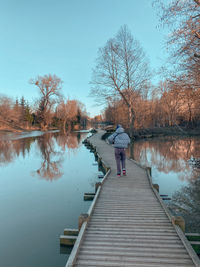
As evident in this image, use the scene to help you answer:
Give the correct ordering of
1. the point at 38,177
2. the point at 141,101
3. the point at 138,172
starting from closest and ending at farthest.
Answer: the point at 138,172 < the point at 38,177 < the point at 141,101

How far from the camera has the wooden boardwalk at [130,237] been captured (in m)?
2.83

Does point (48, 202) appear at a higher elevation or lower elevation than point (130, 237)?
lower

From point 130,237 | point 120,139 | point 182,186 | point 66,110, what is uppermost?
point 66,110

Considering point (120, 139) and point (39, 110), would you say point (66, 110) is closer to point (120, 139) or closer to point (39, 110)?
point (39, 110)

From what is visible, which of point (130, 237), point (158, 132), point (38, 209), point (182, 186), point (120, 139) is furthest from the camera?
point (158, 132)

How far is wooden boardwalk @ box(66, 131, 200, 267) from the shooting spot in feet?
9.30

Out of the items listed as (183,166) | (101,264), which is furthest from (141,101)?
(101,264)

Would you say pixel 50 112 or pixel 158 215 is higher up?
pixel 50 112

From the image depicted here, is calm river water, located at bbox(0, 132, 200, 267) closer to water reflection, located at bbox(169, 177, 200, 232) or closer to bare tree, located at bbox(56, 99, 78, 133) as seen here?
water reflection, located at bbox(169, 177, 200, 232)

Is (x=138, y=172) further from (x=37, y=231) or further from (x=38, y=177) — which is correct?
(x=38, y=177)

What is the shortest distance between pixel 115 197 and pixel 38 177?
5.64 meters

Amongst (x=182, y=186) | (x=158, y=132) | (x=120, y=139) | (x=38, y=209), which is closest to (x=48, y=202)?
(x=38, y=209)

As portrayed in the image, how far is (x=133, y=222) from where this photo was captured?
3.95m

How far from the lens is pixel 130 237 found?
11.2 ft
